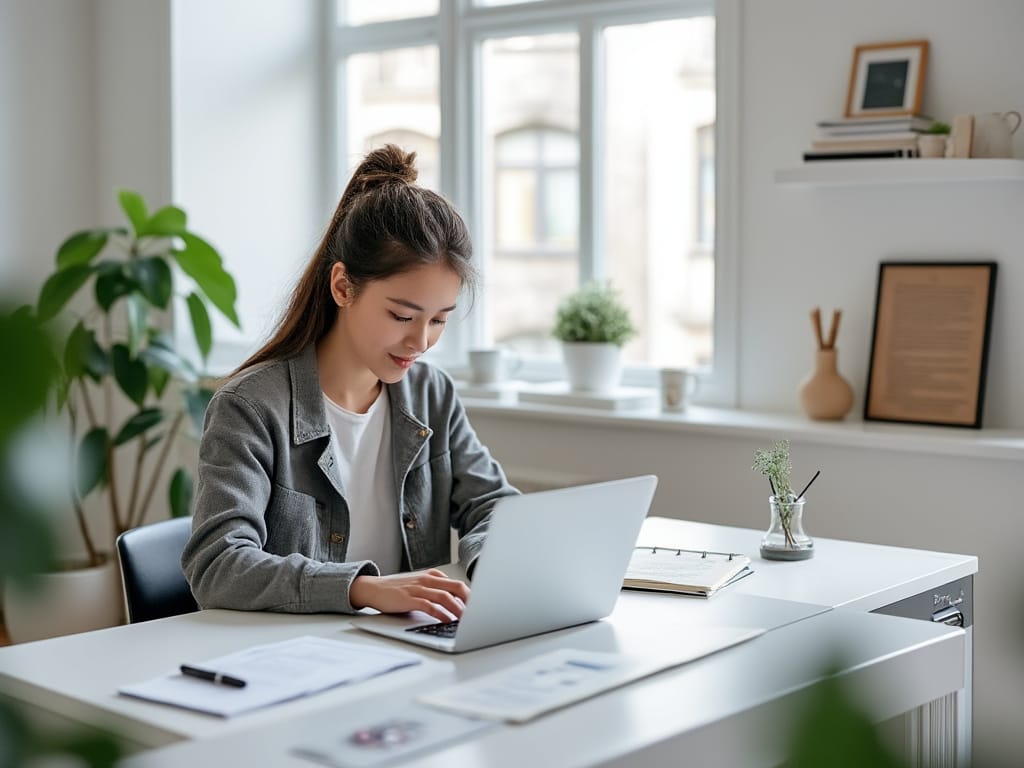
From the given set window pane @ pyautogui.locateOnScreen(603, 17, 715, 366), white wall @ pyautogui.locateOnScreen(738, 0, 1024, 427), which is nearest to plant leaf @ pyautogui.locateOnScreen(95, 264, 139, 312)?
window pane @ pyautogui.locateOnScreen(603, 17, 715, 366)

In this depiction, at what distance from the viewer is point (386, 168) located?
2082 millimetres

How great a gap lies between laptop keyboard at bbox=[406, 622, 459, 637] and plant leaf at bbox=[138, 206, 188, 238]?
7.97 feet

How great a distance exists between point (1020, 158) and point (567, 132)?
1.42 meters

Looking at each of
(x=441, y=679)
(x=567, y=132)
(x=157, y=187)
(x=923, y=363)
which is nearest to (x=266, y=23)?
(x=157, y=187)

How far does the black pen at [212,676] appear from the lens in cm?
128

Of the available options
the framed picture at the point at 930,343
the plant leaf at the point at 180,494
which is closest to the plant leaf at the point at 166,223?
the plant leaf at the point at 180,494

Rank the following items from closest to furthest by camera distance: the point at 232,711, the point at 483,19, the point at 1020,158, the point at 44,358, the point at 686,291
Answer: the point at 44,358 → the point at 232,711 → the point at 1020,158 → the point at 686,291 → the point at 483,19

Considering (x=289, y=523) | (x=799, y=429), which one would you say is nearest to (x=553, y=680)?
(x=289, y=523)

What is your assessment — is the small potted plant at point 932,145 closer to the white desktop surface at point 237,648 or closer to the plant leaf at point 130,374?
the white desktop surface at point 237,648

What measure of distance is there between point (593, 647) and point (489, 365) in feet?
7.28

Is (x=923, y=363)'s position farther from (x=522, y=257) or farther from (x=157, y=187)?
(x=157, y=187)

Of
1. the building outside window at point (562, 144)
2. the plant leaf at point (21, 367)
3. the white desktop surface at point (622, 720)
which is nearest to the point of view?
the plant leaf at point (21, 367)

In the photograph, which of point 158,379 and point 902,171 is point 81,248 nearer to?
point 158,379

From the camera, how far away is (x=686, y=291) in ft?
11.7
